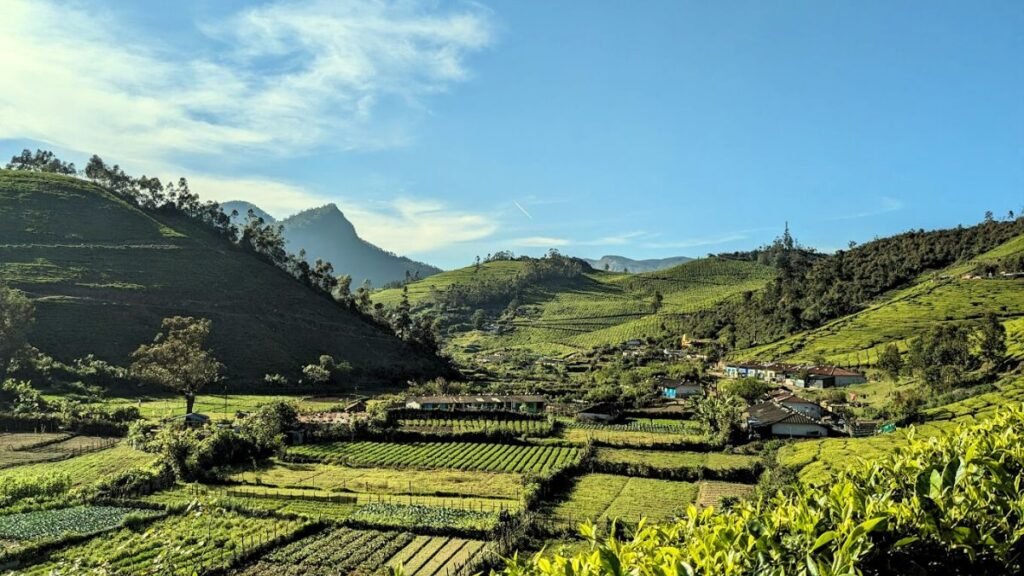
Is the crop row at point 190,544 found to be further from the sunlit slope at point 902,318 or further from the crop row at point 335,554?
the sunlit slope at point 902,318

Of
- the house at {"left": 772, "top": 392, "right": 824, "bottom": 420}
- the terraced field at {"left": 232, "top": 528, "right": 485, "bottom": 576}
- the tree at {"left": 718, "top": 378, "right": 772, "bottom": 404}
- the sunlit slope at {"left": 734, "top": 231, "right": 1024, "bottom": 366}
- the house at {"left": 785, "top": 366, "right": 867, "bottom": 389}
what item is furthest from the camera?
the sunlit slope at {"left": 734, "top": 231, "right": 1024, "bottom": 366}

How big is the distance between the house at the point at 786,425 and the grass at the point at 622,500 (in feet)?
54.4

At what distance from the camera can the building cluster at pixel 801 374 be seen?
76.2 metres

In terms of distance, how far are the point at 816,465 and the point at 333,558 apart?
3151 centimetres

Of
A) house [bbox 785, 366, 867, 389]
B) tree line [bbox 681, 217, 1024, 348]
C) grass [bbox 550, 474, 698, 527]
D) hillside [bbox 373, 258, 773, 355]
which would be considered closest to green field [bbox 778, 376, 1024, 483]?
grass [bbox 550, 474, 698, 527]

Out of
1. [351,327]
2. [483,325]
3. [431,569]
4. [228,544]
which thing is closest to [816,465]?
[431,569]

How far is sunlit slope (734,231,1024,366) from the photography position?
87.0 meters

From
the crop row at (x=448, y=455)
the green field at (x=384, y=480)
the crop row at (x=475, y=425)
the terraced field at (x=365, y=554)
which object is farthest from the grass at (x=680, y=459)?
the terraced field at (x=365, y=554)

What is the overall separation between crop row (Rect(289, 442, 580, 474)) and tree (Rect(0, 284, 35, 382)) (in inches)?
1466

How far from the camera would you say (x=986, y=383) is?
5494cm

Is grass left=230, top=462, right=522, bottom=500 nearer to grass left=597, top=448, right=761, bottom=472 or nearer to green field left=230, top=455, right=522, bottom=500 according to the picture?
green field left=230, top=455, right=522, bottom=500

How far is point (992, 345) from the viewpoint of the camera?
60938mm

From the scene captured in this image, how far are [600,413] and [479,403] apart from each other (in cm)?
1502

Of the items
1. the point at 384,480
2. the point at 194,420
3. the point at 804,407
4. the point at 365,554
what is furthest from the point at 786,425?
the point at 194,420
